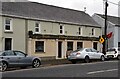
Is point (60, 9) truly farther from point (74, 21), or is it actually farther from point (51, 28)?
point (51, 28)

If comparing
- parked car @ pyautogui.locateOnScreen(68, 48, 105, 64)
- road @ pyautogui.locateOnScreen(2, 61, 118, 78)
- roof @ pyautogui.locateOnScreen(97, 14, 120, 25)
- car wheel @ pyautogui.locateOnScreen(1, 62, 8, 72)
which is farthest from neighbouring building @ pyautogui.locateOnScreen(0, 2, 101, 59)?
road @ pyautogui.locateOnScreen(2, 61, 118, 78)

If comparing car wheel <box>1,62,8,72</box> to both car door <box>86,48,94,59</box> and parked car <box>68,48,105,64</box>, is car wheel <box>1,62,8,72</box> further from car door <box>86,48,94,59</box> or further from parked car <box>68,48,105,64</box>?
car door <box>86,48,94,59</box>

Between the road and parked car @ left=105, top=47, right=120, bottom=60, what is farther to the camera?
parked car @ left=105, top=47, right=120, bottom=60

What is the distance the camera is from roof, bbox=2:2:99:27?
3437 cm

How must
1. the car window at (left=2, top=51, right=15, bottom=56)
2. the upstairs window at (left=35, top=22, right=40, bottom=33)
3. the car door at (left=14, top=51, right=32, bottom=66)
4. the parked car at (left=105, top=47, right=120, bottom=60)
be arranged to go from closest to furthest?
the car window at (left=2, top=51, right=15, bottom=56) → the car door at (left=14, top=51, right=32, bottom=66) → the upstairs window at (left=35, top=22, right=40, bottom=33) → the parked car at (left=105, top=47, right=120, bottom=60)

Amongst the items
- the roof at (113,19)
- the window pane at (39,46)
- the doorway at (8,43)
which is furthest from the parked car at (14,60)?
the roof at (113,19)

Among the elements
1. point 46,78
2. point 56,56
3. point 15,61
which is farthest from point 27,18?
point 46,78

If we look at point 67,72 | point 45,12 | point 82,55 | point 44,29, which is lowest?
point 67,72

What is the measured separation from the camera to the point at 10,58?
21000mm

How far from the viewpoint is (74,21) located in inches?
1645

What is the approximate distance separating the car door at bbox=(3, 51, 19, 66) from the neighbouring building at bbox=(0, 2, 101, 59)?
9.88 m

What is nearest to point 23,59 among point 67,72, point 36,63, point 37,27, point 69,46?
point 36,63

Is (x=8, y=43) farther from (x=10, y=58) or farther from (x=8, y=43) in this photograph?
(x=10, y=58)

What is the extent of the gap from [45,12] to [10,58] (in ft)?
60.9
